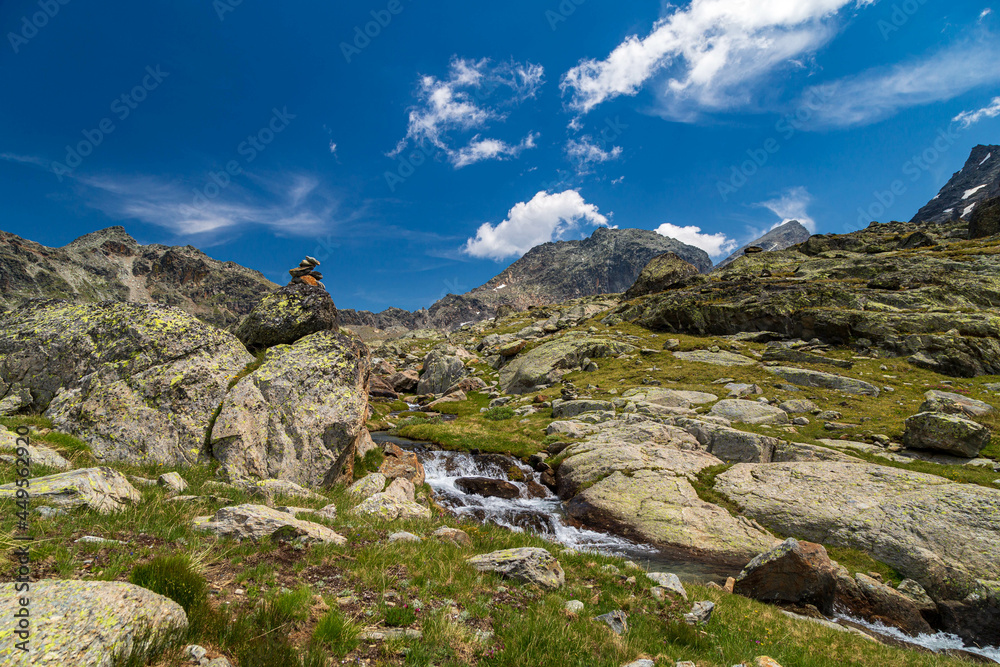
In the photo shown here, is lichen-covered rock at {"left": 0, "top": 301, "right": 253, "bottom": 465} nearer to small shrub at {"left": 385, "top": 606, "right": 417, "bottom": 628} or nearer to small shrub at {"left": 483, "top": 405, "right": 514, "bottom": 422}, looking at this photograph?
small shrub at {"left": 385, "top": 606, "right": 417, "bottom": 628}

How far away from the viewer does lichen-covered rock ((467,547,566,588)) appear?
30.8 feet

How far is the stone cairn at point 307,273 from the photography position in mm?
22452

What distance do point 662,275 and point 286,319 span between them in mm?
107596

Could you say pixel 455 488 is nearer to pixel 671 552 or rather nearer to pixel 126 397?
pixel 671 552

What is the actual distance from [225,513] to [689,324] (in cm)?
7480

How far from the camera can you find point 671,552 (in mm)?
18141

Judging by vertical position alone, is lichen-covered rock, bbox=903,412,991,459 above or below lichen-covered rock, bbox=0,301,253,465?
below

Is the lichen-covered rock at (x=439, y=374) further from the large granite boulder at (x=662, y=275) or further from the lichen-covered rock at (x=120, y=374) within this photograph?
the large granite boulder at (x=662, y=275)

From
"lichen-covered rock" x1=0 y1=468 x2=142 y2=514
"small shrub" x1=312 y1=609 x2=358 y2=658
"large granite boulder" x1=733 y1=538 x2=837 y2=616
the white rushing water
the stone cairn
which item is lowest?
the white rushing water

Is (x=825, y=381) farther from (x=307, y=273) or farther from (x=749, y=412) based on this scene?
(x=307, y=273)

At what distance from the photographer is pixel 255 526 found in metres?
8.49

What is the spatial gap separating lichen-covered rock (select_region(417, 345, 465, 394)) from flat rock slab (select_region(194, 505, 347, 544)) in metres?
58.7

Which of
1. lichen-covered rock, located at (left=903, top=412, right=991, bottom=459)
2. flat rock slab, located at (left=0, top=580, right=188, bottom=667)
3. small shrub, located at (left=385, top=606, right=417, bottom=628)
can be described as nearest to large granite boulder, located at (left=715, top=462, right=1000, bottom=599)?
lichen-covered rock, located at (left=903, top=412, right=991, bottom=459)

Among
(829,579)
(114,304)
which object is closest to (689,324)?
(829,579)
